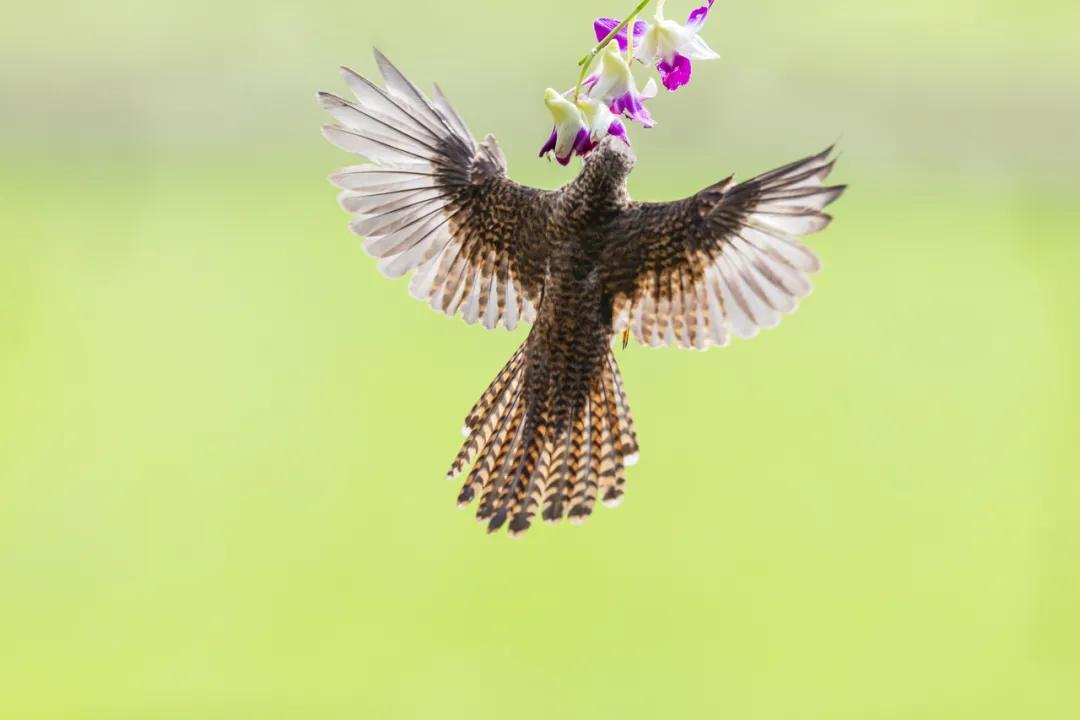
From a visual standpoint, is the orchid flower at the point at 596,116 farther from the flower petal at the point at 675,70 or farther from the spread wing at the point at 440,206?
the spread wing at the point at 440,206

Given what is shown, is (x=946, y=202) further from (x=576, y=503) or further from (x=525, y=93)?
(x=576, y=503)

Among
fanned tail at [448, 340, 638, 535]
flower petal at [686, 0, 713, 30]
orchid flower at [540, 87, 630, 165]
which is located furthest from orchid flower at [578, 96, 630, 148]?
fanned tail at [448, 340, 638, 535]

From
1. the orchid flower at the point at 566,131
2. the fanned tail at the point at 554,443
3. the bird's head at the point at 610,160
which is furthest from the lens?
the fanned tail at the point at 554,443

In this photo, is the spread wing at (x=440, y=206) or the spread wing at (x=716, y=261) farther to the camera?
the spread wing at (x=440, y=206)

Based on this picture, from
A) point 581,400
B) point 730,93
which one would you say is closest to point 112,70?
point 730,93

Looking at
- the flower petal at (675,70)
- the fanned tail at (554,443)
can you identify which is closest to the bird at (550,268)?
the fanned tail at (554,443)

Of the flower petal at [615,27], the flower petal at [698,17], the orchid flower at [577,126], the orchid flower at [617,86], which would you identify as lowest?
the orchid flower at [577,126]
